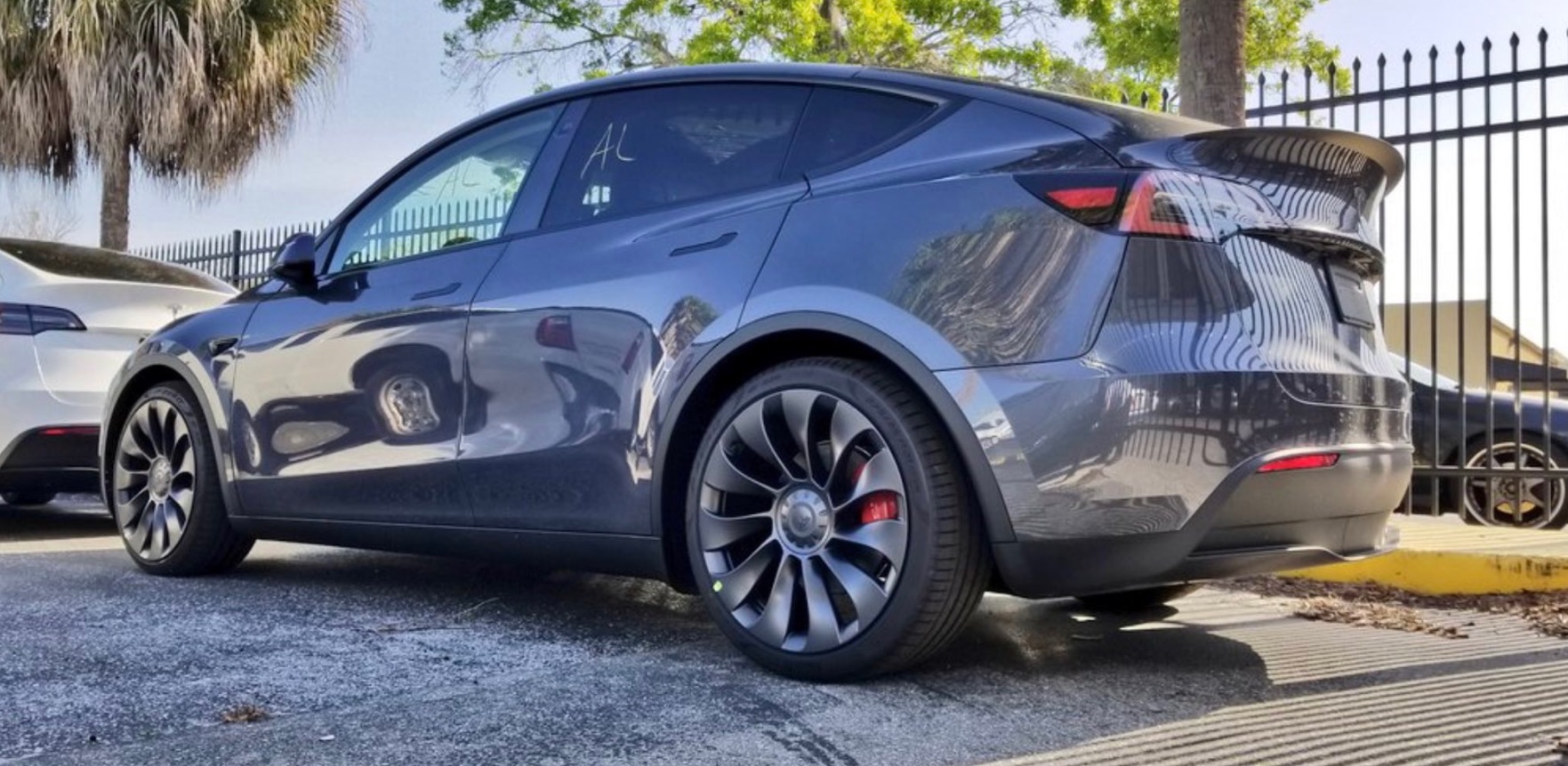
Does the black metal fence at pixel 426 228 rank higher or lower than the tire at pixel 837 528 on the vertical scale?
higher

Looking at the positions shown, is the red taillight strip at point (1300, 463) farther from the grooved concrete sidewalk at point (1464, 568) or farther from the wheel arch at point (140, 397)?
the wheel arch at point (140, 397)

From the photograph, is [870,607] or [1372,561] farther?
[1372,561]

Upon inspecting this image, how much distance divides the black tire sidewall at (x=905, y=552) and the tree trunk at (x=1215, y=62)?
380 cm

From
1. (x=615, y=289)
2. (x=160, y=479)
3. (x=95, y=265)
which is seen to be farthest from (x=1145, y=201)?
(x=95, y=265)

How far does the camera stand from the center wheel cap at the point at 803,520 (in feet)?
10.2

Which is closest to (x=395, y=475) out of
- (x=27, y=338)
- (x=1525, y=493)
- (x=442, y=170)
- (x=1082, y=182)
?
(x=442, y=170)

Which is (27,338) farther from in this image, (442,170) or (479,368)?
(479,368)

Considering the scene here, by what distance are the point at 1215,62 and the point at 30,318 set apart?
5.25 m

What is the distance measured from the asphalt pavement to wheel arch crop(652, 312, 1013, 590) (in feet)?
1.24

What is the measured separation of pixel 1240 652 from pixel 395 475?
2431mm

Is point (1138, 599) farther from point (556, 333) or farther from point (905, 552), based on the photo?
point (556, 333)

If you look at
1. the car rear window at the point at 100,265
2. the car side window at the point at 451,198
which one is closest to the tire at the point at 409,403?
the car side window at the point at 451,198

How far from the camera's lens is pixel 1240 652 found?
3.73 m

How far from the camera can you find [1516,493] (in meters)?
6.50
